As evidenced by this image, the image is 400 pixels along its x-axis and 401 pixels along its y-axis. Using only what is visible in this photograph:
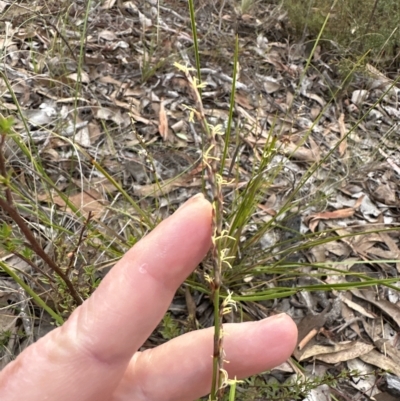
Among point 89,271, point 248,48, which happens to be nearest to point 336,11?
point 248,48

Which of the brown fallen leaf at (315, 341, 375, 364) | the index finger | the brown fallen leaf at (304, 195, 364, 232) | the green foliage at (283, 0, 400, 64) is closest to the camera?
the index finger

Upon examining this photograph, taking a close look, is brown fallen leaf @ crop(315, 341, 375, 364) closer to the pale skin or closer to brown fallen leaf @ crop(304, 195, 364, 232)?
brown fallen leaf @ crop(304, 195, 364, 232)

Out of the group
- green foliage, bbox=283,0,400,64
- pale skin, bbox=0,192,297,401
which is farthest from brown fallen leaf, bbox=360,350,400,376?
green foliage, bbox=283,0,400,64

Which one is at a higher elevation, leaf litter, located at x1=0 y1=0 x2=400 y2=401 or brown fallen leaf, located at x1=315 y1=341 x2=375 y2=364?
leaf litter, located at x1=0 y1=0 x2=400 y2=401

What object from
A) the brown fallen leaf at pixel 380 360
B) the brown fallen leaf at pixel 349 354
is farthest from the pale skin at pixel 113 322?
the brown fallen leaf at pixel 380 360

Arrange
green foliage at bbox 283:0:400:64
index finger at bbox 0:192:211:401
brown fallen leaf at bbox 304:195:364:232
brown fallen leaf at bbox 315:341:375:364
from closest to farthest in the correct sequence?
index finger at bbox 0:192:211:401 → brown fallen leaf at bbox 315:341:375:364 → brown fallen leaf at bbox 304:195:364:232 → green foliage at bbox 283:0:400:64

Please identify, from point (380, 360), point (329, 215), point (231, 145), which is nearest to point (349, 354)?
point (380, 360)

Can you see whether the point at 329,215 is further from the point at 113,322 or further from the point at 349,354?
the point at 113,322
